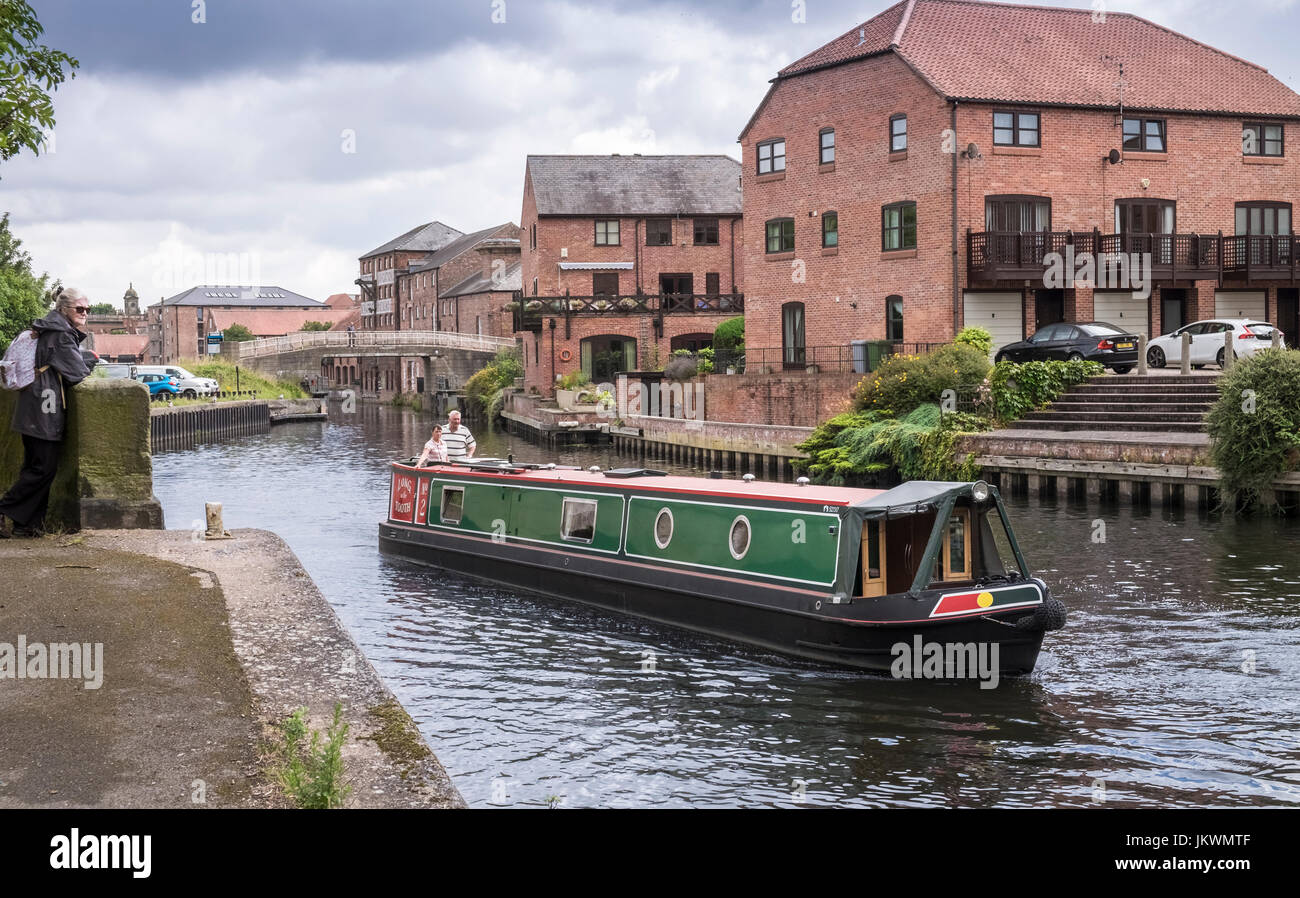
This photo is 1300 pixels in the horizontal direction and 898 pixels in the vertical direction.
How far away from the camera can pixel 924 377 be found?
28.9m

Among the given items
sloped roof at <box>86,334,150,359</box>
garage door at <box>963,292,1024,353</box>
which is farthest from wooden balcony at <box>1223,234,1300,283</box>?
sloped roof at <box>86,334,150,359</box>

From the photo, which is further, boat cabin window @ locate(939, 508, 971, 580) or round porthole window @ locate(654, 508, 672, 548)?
round porthole window @ locate(654, 508, 672, 548)

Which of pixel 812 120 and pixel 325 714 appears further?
pixel 812 120

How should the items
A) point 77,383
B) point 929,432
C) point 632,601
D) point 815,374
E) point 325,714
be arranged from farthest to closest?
1. point 815,374
2. point 929,432
3. point 632,601
4. point 77,383
5. point 325,714

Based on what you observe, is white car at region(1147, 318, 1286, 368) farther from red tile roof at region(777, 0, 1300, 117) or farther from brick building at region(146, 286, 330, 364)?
brick building at region(146, 286, 330, 364)

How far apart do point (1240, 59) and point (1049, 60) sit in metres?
6.99

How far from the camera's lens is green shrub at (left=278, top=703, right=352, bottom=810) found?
19.2ft

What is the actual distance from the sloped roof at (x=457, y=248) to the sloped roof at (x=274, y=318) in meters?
22.6

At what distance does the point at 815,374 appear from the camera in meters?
35.1

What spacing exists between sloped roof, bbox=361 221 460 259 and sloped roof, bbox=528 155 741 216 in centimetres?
4210

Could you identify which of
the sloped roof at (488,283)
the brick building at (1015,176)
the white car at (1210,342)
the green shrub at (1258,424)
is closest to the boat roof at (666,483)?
the green shrub at (1258,424)

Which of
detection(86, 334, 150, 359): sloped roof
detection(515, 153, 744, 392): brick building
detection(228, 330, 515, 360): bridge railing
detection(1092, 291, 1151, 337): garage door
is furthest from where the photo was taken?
detection(86, 334, 150, 359): sloped roof
